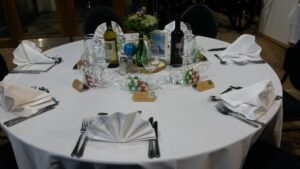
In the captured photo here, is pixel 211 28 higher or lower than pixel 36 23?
higher

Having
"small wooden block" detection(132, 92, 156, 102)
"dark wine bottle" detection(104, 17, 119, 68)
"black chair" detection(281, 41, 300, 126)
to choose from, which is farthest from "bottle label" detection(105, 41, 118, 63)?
"black chair" detection(281, 41, 300, 126)

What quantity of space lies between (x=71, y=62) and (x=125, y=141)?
0.88 m

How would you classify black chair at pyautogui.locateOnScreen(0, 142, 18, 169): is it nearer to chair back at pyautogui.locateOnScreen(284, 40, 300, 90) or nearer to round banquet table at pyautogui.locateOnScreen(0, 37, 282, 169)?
round banquet table at pyautogui.locateOnScreen(0, 37, 282, 169)

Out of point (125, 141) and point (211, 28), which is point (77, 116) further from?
point (211, 28)

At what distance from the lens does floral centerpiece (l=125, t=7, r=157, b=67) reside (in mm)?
1450

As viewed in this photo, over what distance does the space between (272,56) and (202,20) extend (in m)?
1.64

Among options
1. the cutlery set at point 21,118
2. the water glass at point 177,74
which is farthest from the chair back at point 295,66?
the cutlery set at point 21,118

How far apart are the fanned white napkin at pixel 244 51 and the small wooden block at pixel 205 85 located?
357 millimetres

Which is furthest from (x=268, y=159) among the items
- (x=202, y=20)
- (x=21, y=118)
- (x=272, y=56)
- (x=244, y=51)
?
(x=272, y=56)

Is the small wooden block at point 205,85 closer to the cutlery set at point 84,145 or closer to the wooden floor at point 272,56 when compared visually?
the cutlery set at point 84,145

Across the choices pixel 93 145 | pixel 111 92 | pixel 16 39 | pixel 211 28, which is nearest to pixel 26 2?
pixel 16 39

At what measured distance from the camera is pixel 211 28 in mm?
2484

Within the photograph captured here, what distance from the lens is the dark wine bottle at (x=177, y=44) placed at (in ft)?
4.77

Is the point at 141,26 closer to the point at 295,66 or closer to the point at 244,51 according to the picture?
the point at 244,51
